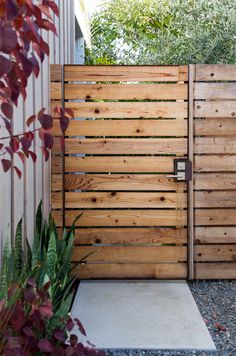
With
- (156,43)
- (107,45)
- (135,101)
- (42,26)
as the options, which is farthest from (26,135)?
(107,45)

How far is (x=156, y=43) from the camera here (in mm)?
6883

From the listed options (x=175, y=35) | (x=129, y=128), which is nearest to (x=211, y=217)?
(x=129, y=128)

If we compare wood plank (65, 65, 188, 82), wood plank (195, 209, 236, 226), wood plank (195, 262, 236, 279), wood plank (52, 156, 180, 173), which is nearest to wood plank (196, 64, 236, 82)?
wood plank (65, 65, 188, 82)

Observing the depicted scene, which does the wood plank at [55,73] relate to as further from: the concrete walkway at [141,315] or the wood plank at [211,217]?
the concrete walkway at [141,315]

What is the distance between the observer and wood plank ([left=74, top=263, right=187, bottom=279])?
4293 millimetres

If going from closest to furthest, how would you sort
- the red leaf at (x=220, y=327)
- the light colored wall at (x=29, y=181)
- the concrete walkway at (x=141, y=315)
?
the light colored wall at (x=29, y=181) < the concrete walkway at (x=141, y=315) < the red leaf at (x=220, y=327)

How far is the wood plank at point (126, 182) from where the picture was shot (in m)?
4.26

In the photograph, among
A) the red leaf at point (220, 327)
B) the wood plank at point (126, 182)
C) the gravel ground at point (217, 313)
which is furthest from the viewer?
the wood plank at point (126, 182)

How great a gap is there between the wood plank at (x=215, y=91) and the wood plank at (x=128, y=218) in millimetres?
1067

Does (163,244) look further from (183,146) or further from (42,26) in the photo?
(42,26)

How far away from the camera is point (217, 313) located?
3582mm

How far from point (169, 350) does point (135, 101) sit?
2.22 m

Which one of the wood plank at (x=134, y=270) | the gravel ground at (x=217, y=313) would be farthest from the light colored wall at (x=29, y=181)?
the gravel ground at (x=217, y=313)

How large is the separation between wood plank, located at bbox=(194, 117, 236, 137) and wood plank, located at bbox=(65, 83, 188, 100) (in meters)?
0.28
